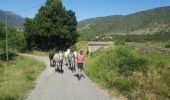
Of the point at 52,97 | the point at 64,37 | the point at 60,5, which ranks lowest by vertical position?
the point at 52,97

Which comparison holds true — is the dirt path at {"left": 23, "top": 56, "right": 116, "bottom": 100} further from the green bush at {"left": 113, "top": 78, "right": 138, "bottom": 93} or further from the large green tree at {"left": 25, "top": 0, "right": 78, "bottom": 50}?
the large green tree at {"left": 25, "top": 0, "right": 78, "bottom": 50}

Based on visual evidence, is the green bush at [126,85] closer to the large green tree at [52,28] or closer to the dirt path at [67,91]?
the dirt path at [67,91]

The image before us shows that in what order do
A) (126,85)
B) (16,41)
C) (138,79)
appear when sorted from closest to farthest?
(126,85), (138,79), (16,41)

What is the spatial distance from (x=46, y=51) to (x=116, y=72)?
126 ft

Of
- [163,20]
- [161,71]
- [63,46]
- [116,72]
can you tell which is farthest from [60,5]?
[163,20]

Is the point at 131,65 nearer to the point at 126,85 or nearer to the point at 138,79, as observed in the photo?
the point at 138,79

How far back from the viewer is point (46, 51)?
59188 mm

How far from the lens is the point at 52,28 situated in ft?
186

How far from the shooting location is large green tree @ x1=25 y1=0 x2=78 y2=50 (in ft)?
186

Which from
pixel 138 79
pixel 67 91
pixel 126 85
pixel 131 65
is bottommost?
pixel 67 91

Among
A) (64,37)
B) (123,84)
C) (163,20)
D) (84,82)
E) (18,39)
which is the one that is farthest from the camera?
(163,20)

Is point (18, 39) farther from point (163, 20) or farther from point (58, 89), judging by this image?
point (163, 20)

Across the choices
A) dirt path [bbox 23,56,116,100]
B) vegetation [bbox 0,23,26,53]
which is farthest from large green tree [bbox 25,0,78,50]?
dirt path [bbox 23,56,116,100]

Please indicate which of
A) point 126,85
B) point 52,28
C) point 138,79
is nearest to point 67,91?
point 126,85
